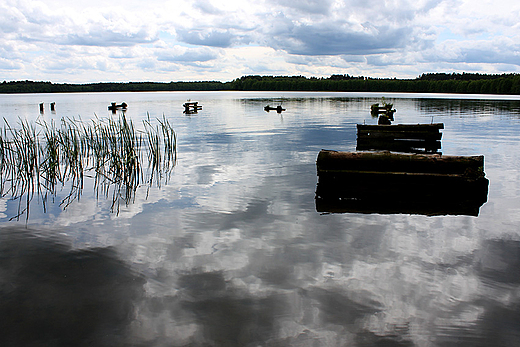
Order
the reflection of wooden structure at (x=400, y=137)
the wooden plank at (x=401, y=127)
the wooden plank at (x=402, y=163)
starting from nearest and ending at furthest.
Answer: the wooden plank at (x=402, y=163) → the reflection of wooden structure at (x=400, y=137) → the wooden plank at (x=401, y=127)

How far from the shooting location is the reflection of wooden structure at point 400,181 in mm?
10203

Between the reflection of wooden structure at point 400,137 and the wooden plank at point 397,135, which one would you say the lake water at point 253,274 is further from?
the wooden plank at point 397,135

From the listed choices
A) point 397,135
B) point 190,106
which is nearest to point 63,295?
point 397,135

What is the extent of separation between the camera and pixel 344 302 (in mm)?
5082

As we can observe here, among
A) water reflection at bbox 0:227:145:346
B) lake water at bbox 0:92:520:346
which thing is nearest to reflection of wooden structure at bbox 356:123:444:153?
lake water at bbox 0:92:520:346

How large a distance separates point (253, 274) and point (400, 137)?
19892 mm

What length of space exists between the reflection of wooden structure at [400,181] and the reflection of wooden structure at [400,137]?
10.8m

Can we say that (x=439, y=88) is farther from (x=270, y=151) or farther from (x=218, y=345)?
(x=218, y=345)

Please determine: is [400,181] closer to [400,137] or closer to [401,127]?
[400,137]

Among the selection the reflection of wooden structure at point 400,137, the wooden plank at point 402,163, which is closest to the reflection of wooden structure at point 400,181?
the wooden plank at point 402,163

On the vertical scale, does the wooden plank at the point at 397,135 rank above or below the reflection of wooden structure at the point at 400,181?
above

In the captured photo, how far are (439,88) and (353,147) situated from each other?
19682cm

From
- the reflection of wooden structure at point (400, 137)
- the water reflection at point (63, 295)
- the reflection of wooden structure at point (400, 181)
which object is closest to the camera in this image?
the water reflection at point (63, 295)

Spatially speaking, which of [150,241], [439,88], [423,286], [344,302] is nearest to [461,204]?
[423,286]
